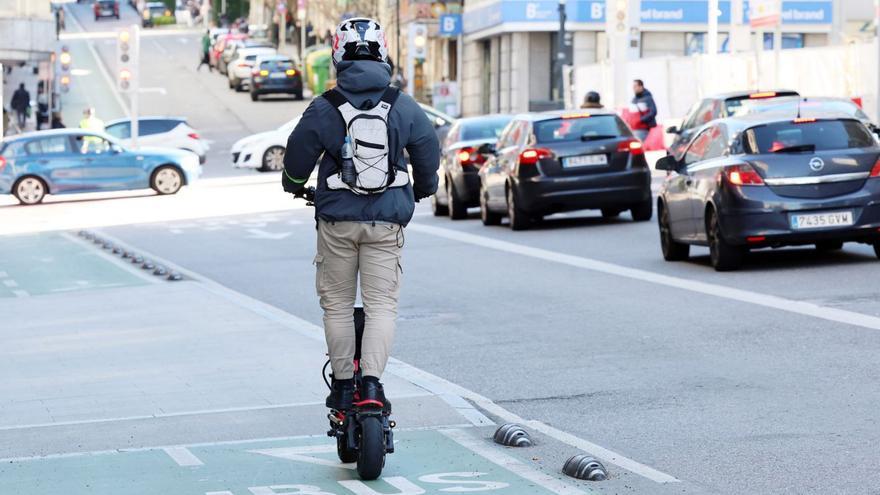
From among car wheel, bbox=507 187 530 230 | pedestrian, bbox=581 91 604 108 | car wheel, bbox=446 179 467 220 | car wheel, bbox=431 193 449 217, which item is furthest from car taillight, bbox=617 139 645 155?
pedestrian, bbox=581 91 604 108

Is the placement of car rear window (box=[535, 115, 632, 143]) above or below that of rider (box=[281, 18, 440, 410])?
below

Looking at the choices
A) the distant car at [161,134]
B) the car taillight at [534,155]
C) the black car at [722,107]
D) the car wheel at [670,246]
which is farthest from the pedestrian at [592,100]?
the distant car at [161,134]

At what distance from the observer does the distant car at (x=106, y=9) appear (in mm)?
129000

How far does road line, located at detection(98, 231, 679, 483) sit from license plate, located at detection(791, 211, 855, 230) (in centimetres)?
457

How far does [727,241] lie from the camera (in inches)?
683

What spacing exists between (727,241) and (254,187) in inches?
978

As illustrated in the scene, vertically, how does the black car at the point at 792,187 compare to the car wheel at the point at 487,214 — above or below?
above

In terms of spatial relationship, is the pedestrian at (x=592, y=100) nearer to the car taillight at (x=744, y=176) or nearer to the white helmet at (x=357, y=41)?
the car taillight at (x=744, y=176)

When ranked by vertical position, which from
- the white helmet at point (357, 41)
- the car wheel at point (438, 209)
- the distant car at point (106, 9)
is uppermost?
the distant car at point (106, 9)

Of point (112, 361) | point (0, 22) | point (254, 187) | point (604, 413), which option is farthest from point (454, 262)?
point (0, 22)

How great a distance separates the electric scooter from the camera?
26.1 feet

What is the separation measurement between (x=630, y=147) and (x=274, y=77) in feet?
175

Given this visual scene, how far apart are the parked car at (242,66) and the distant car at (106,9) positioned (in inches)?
1823

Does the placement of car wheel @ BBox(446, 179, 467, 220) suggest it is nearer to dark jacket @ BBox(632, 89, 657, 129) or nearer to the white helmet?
dark jacket @ BBox(632, 89, 657, 129)
